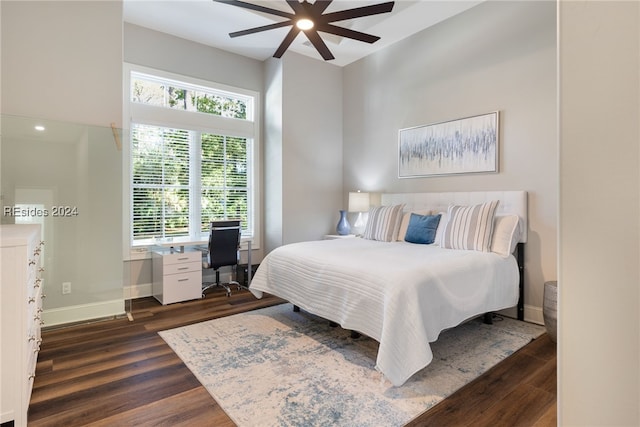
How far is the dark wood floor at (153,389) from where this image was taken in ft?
5.78

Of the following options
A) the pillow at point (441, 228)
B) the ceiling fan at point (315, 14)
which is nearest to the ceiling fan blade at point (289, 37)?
the ceiling fan at point (315, 14)

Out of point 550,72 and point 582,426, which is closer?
point 582,426

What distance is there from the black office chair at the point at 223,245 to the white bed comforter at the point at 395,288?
3.15ft

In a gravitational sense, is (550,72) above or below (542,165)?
above

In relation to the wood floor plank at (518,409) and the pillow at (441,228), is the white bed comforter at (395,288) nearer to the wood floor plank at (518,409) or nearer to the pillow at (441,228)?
the pillow at (441,228)

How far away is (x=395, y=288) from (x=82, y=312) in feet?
10.1

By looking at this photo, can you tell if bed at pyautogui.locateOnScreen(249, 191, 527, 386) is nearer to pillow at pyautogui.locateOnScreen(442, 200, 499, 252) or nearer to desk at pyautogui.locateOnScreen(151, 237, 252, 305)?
pillow at pyautogui.locateOnScreen(442, 200, 499, 252)

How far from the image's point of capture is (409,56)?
14.3 ft

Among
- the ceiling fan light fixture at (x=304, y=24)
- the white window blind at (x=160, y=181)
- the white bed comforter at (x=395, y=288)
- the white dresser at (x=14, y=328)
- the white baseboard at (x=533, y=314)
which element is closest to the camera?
the white dresser at (x=14, y=328)

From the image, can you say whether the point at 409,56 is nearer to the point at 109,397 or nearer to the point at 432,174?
the point at 432,174

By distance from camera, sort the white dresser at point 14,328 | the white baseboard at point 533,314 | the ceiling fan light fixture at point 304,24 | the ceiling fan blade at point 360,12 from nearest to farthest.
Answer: the white dresser at point 14,328
the ceiling fan blade at point 360,12
the ceiling fan light fixture at point 304,24
the white baseboard at point 533,314

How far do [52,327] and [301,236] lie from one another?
9.98ft

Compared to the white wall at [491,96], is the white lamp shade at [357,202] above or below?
below

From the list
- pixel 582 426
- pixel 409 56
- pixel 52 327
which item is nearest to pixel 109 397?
pixel 52 327
